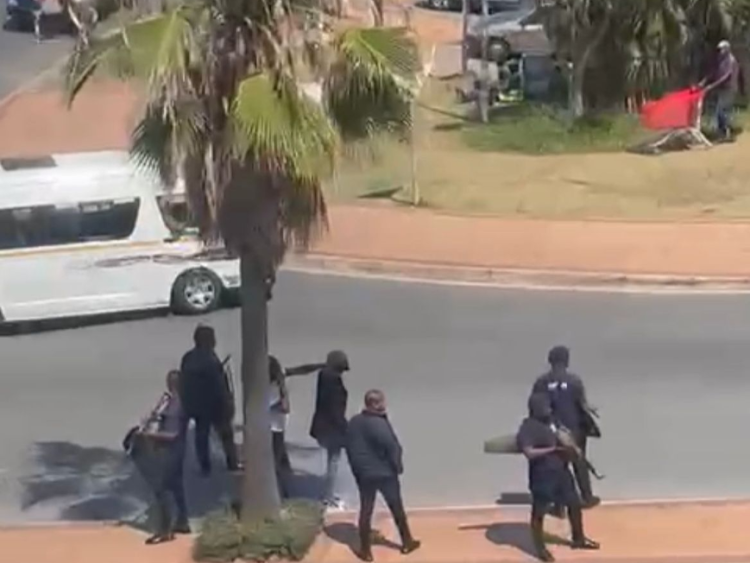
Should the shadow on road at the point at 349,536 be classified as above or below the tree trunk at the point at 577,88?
below

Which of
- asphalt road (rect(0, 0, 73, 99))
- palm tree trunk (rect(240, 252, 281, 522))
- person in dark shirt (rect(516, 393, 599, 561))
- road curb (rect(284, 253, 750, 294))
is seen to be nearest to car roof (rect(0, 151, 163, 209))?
road curb (rect(284, 253, 750, 294))

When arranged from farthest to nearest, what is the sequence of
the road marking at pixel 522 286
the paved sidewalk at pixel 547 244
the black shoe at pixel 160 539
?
the paved sidewalk at pixel 547 244 → the road marking at pixel 522 286 → the black shoe at pixel 160 539

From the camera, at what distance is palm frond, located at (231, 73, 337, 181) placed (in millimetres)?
14984

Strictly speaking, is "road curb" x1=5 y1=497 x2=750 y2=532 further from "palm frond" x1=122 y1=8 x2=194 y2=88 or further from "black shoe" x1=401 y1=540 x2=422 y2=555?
"palm frond" x1=122 y1=8 x2=194 y2=88

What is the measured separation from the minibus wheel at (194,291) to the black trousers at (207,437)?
254 inches

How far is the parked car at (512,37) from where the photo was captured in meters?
36.9

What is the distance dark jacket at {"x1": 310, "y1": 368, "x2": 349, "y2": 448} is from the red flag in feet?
51.7

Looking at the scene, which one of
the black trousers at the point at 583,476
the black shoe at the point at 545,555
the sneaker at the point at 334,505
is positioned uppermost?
the black trousers at the point at 583,476

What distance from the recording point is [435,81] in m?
40.4

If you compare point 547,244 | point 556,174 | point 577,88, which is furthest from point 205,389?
point 577,88

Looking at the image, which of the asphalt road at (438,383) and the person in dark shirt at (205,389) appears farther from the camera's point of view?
the asphalt road at (438,383)

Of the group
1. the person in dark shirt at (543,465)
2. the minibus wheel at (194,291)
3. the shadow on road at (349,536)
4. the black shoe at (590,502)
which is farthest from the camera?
the minibus wheel at (194,291)

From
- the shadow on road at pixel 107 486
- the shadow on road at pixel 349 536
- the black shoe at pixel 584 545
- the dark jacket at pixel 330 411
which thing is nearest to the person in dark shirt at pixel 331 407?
the dark jacket at pixel 330 411

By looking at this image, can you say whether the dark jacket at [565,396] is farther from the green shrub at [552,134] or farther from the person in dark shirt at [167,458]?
the green shrub at [552,134]
